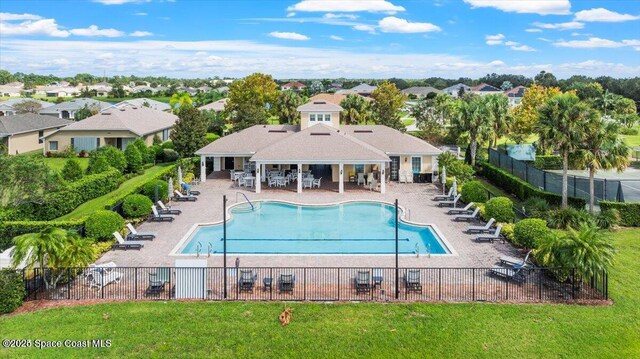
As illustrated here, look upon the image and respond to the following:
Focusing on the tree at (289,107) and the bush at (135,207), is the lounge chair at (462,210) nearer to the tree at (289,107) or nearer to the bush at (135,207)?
the bush at (135,207)

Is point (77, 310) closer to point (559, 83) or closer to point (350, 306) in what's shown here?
point (350, 306)

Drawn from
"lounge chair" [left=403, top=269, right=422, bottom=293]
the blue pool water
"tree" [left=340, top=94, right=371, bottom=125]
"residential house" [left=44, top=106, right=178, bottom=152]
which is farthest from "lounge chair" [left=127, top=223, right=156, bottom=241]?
"tree" [left=340, top=94, right=371, bottom=125]

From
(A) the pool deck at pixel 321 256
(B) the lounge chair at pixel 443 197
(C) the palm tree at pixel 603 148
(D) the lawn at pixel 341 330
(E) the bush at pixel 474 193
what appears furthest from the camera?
(B) the lounge chair at pixel 443 197

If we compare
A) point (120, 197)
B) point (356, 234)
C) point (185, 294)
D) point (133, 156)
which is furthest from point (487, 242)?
point (133, 156)

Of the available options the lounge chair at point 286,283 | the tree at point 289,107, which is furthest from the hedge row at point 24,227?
the tree at point 289,107

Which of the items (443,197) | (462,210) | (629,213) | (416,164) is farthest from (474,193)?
(416,164)

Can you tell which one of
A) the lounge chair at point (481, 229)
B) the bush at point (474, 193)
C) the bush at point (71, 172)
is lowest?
the lounge chair at point (481, 229)
